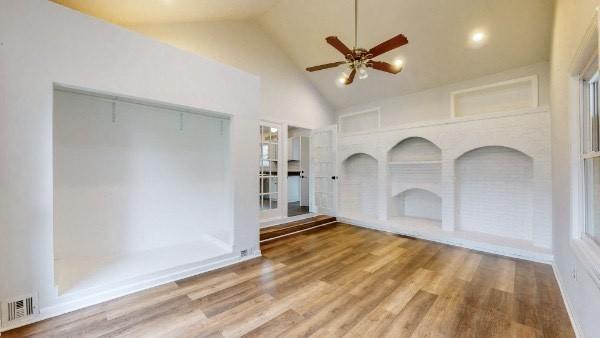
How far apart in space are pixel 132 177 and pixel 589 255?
450 cm

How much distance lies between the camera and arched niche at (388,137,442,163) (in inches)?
194

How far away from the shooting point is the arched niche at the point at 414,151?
4.94 m

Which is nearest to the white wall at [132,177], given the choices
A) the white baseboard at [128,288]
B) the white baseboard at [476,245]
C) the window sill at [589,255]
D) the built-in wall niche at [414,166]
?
the white baseboard at [128,288]

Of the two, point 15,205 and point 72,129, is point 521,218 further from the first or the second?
point 72,129

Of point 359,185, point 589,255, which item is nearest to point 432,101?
point 359,185

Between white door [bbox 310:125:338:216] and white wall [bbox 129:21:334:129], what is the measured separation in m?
0.45

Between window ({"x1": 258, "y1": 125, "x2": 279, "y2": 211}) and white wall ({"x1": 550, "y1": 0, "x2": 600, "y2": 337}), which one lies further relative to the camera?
window ({"x1": 258, "y1": 125, "x2": 279, "y2": 211})

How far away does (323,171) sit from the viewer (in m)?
6.01

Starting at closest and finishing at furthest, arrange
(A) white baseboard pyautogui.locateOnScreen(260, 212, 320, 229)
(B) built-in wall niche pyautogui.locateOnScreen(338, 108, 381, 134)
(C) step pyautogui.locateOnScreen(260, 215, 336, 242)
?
(C) step pyautogui.locateOnScreen(260, 215, 336, 242) → (A) white baseboard pyautogui.locateOnScreen(260, 212, 320, 229) → (B) built-in wall niche pyautogui.locateOnScreen(338, 108, 381, 134)

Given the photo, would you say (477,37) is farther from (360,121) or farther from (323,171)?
(323,171)

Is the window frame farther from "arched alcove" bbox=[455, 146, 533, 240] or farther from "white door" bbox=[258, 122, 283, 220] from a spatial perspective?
"white door" bbox=[258, 122, 283, 220]

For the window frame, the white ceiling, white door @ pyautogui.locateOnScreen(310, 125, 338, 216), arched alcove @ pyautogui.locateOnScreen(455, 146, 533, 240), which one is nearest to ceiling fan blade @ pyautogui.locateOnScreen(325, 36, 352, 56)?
the window frame

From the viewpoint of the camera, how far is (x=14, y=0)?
1952 mm

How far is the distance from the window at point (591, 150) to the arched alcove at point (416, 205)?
10.1 ft
